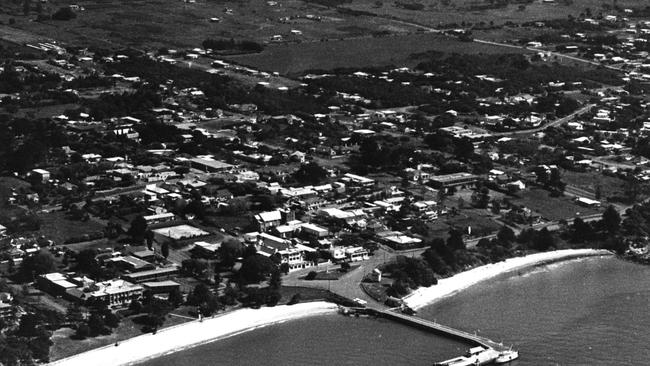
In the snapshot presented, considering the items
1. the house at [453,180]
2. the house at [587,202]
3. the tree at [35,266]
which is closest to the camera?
the tree at [35,266]

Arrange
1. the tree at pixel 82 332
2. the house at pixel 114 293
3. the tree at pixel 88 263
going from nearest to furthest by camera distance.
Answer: the tree at pixel 82 332
the house at pixel 114 293
the tree at pixel 88 263

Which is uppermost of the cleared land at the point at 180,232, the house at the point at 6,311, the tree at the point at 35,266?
the house at the point at 6,311

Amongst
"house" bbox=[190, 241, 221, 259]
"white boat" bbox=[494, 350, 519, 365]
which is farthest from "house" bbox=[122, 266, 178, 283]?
"white boat" bbox=[494, 350, 519, 365]

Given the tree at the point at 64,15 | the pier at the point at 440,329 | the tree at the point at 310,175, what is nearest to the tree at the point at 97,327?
the pier at the point at 440,329

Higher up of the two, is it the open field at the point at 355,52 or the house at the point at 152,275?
the house at the point at 152,275

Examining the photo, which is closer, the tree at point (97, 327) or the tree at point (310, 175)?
the tree at point (97, 327)

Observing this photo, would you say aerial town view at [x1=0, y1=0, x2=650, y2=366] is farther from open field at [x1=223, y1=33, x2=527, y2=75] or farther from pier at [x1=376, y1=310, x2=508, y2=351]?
open field at [x1=223, y1=33, x2=527, y2=75]

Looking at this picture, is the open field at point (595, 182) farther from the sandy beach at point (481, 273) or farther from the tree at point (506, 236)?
the tree at point (506, 236)
